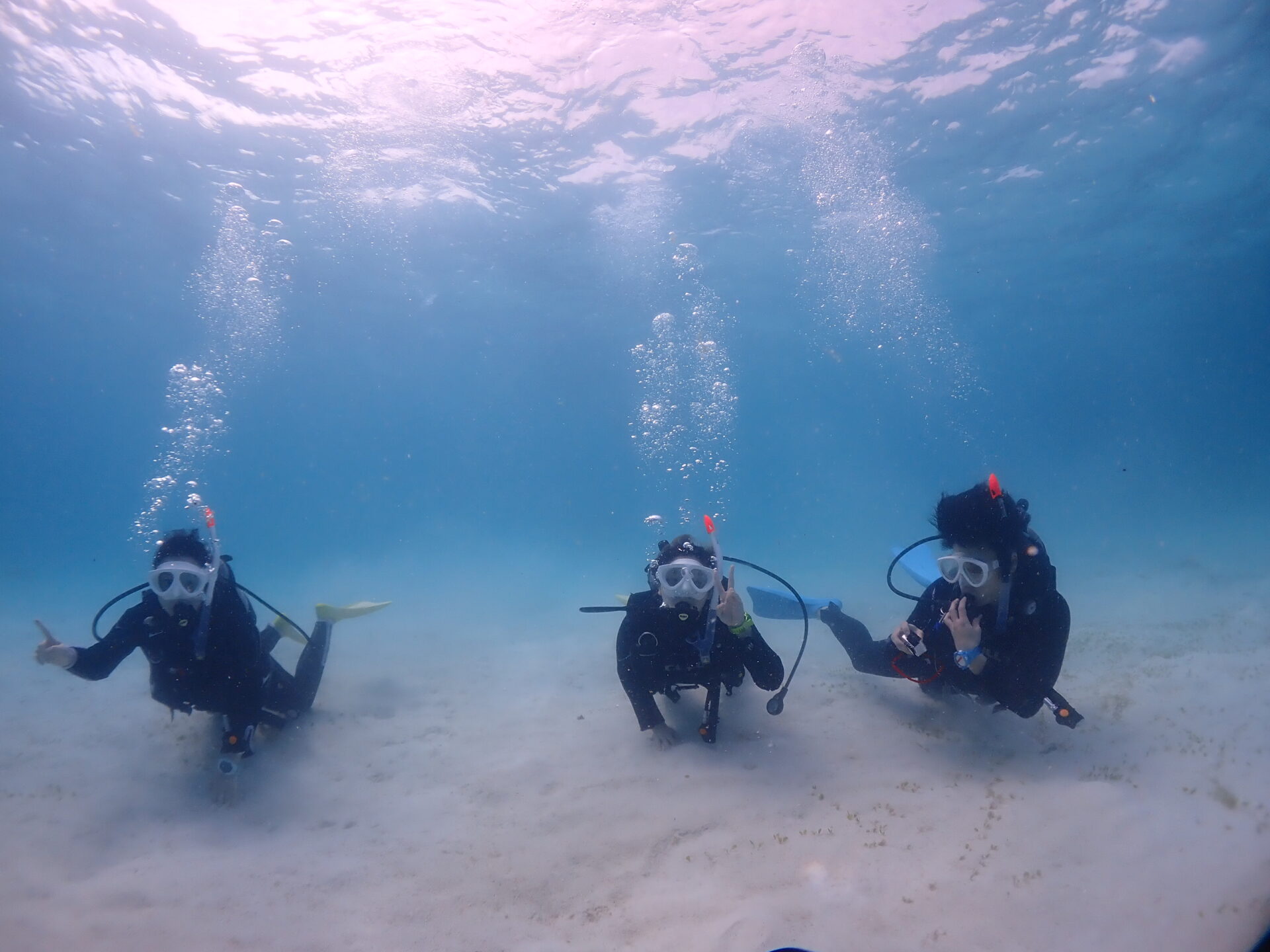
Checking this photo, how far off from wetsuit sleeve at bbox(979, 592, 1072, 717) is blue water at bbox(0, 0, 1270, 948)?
216cm

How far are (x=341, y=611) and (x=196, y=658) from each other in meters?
3.38

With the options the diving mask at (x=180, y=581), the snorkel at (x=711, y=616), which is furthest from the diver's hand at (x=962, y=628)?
the diving mask at (x=180, y=581)

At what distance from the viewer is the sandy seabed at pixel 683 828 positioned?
11.5 ft

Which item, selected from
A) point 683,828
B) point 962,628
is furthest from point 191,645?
point 962,628

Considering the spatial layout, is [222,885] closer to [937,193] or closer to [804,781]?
[804,781]

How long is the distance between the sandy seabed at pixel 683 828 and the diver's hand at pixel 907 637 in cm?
90

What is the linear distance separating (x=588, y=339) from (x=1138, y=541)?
101 feet

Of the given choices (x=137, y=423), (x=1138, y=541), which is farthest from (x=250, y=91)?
(x=137, y=423)

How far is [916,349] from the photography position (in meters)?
59.0

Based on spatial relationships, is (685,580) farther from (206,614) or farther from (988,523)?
(206,614)

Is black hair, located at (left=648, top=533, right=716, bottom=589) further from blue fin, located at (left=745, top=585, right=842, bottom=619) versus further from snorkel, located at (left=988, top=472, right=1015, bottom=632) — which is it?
blue fin, located at (left=745, top=585, right=842, bottom=619)

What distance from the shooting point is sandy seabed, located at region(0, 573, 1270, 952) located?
351 cm

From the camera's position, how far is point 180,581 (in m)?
5.68

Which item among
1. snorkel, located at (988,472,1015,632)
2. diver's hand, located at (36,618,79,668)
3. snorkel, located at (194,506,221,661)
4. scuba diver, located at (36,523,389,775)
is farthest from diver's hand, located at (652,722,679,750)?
diver's hand, located at (36,618,79,668)
